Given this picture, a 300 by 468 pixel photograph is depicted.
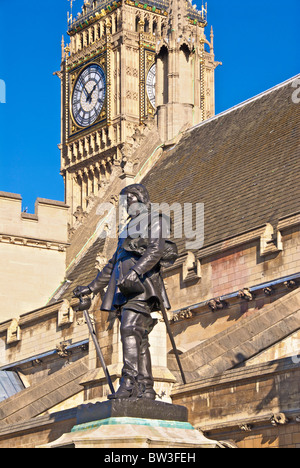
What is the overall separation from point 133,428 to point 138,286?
5.61ft

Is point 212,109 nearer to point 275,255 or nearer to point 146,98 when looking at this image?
point 146,98

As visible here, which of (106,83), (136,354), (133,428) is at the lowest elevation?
(133,428)

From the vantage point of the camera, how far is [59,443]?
1332cm

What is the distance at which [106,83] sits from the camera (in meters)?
87.6

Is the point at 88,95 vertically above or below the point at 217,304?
above

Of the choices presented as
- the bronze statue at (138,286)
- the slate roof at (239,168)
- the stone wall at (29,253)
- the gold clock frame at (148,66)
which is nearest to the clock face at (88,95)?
the gold clock frame at (148,66)

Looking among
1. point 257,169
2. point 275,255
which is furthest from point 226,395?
point 257,169

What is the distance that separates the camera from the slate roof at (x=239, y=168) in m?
27.5

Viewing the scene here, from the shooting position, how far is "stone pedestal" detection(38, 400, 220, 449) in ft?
41.6

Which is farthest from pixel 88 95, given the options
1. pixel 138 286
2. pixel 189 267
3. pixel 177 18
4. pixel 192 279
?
pixel 138 286

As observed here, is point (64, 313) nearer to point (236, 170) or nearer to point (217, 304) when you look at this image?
point (236, 170)

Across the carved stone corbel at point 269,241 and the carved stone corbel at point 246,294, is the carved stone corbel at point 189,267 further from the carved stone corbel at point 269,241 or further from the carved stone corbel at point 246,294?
the carved stone corbel at point 269,241

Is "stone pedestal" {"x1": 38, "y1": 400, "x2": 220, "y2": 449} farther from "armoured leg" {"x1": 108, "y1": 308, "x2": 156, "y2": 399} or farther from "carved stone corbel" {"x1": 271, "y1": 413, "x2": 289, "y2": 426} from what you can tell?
"carved stone corbel" {"x1": 271, "y1": 413, "x2": 289, "y2": 426}

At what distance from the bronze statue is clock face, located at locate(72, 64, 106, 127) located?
74.9 metres
